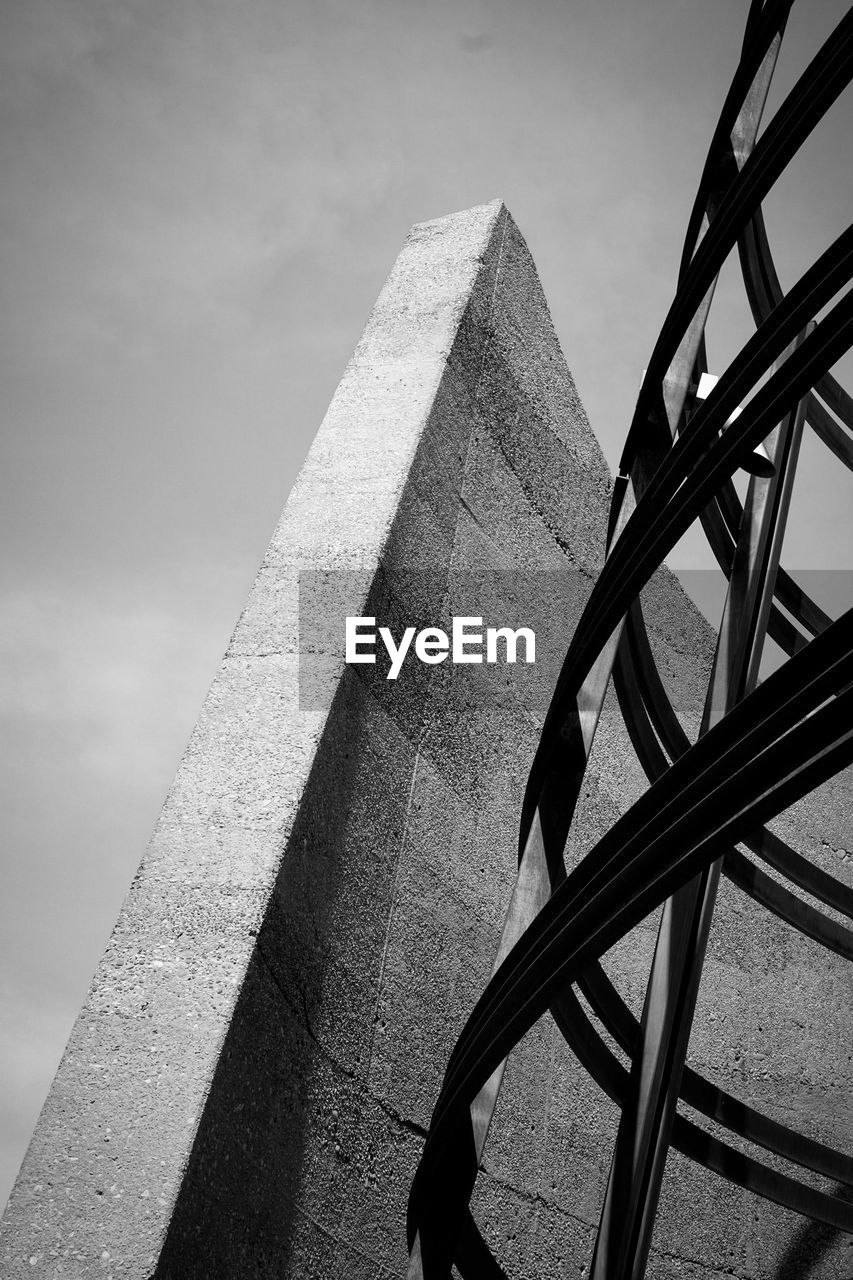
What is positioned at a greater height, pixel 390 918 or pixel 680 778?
pixel 390 918

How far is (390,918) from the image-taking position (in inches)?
153

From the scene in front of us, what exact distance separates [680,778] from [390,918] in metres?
2.25

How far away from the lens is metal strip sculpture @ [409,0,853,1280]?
1777mm

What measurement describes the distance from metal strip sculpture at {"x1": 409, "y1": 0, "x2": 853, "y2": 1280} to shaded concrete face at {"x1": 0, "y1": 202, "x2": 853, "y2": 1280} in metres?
0.62

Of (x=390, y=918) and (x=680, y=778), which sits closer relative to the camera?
(x=680, y=778)

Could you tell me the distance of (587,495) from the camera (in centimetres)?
584

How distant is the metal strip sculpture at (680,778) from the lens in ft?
5.83

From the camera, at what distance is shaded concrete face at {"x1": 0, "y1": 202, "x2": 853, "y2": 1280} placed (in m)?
2.86

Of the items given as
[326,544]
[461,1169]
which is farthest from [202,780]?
[461,1169]

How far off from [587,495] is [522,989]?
3947 millimetres

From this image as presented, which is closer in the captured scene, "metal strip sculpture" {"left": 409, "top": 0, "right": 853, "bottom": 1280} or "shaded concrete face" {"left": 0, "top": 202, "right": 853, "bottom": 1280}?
"metal strip sculpture" {"left": 409, "top": 0, "right": 853, "bottom": 1280}

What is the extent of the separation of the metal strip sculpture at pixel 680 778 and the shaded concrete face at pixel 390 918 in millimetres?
622

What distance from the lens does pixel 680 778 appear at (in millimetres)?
1860

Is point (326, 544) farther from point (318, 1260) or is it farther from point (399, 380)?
point (318, 1260)
